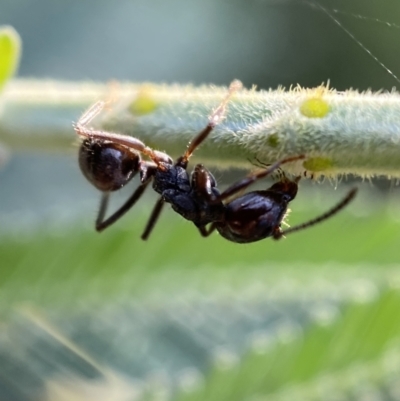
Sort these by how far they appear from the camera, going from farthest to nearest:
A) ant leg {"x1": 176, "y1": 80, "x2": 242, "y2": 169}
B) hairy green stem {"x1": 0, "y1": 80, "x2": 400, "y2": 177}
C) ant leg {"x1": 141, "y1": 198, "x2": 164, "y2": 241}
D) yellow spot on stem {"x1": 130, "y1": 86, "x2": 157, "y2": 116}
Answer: ant leg {"x1": 141, "y1": 198, "x2": 164, "y2": 241} → yellow spot on stem {"x1": 130, "y1": 86, "x2": 157, "y2": 116} → ant leg {"x1": 176, "y1": 80, "x2": 242, "y2": 169} → hairy green stem {"x1": 0, "y1": 80, "x2": 400, "y2": 177}

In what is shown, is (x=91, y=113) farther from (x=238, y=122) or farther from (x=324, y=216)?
(x=324, y=216)

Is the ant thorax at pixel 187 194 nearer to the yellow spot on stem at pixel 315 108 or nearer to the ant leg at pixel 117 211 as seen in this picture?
the ant leg at pixel 117 211

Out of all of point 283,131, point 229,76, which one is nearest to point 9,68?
point 283,131

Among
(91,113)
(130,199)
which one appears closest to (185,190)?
(130,199)

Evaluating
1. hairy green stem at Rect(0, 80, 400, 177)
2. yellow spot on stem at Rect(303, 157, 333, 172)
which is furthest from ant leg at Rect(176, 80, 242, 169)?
yellow spot on stem at Rect(303, 157, 333, 172)

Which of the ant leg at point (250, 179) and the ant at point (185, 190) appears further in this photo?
the ant at point (185, 190)

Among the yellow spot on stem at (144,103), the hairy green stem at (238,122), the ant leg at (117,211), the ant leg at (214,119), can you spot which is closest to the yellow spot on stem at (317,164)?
the hairy green stem at (238,122)

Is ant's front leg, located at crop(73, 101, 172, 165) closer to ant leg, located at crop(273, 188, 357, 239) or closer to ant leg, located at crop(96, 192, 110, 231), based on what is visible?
ant leg, located at crop(96, 192, 110, 231)
